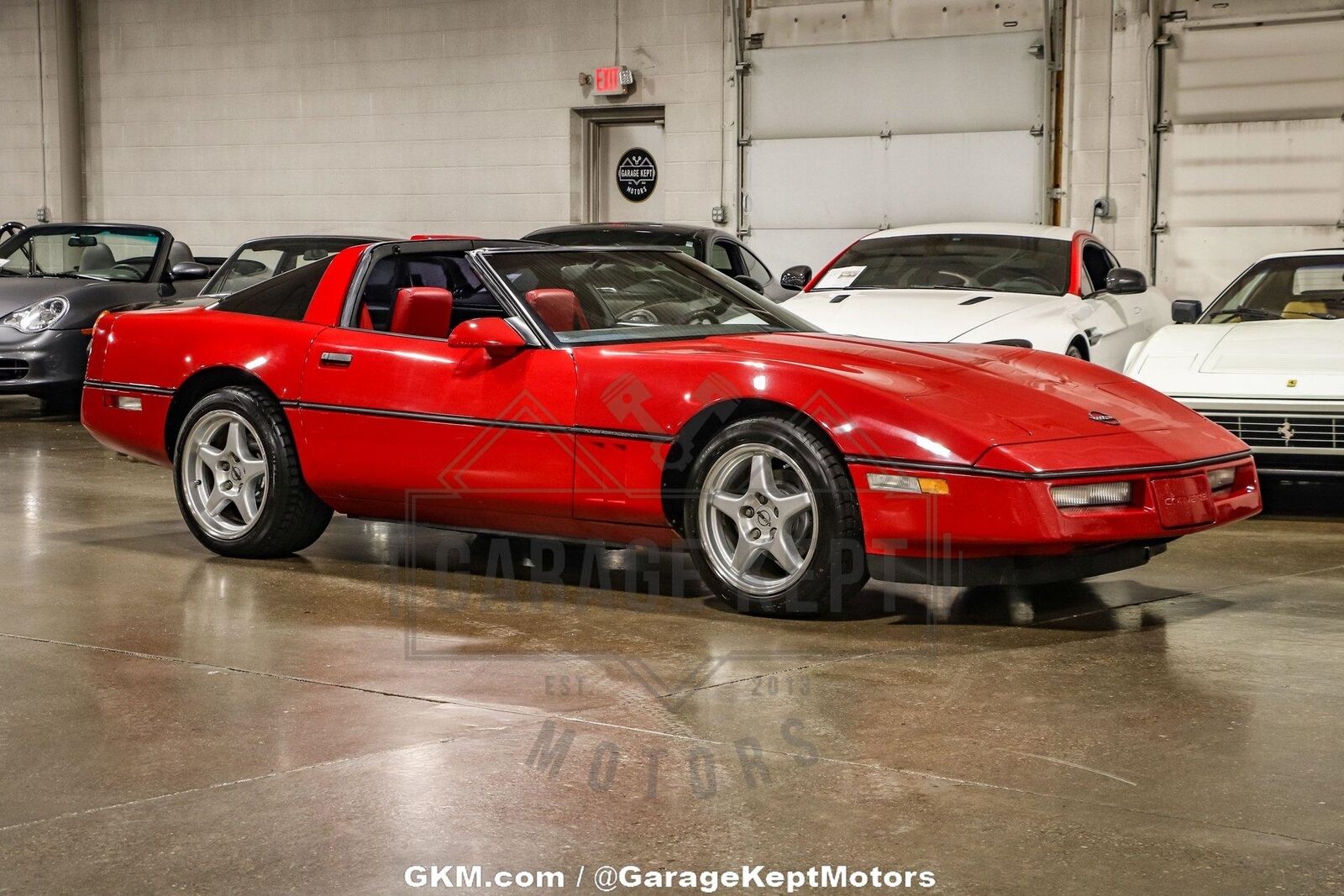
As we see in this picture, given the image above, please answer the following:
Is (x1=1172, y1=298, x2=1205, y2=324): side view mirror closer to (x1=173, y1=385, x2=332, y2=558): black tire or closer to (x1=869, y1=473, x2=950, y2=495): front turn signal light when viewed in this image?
(x1=869, y1=473, x2=950, y2=495): front turn signal light

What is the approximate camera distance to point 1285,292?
868 cm

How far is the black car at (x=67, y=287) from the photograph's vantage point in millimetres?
11633

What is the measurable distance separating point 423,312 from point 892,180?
10261 mm

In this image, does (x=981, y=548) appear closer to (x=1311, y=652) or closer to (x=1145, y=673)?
(x=1145, y=673)

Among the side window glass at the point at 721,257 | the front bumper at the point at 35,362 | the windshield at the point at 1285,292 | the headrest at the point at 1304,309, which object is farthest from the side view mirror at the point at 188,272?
the headrest at the point at 1304,309

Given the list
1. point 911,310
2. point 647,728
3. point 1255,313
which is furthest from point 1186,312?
point 647,728

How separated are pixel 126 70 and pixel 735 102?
314 inches

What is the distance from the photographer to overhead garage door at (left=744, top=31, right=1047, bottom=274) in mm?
15047

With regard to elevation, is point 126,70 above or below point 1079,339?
above

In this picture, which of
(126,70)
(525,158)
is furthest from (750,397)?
(126,70)

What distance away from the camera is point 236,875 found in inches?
115

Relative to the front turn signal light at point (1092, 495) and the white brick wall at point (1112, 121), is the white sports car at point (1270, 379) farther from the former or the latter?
the white brick wall at point (1112, 121)

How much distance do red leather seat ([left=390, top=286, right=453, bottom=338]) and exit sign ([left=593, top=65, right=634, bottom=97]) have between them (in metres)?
11.2

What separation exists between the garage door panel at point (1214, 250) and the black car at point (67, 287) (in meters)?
A: 8.08
